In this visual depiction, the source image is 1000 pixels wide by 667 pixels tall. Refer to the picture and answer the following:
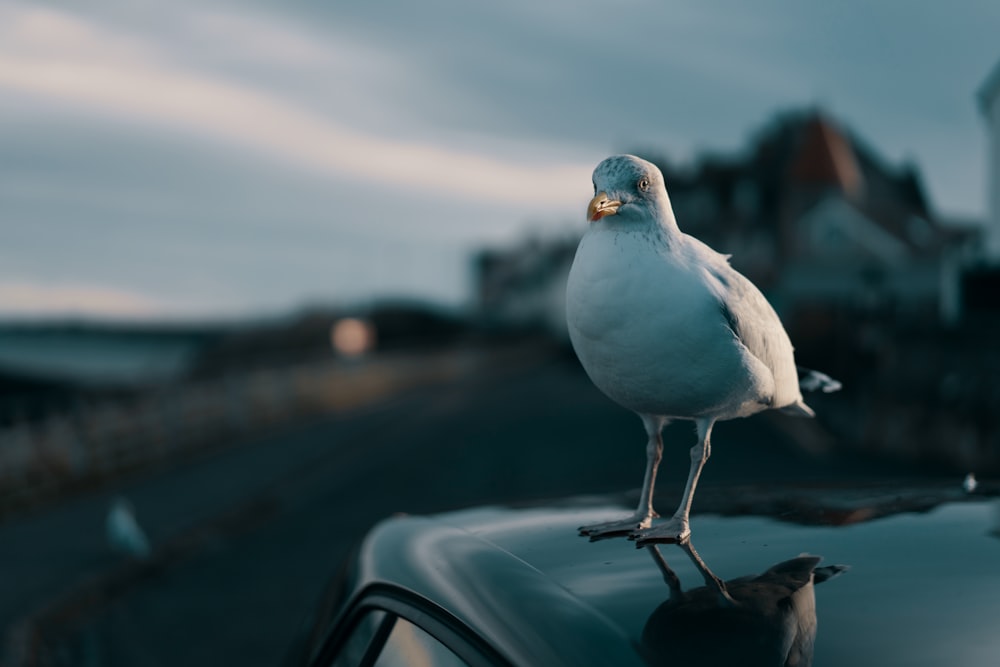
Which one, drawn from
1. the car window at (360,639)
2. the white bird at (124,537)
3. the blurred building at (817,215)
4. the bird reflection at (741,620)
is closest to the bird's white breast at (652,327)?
the bird reflection at (741,620)

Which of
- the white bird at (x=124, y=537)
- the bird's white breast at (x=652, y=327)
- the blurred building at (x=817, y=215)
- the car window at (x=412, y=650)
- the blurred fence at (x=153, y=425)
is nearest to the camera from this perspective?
the car window at (x=412, y=650)

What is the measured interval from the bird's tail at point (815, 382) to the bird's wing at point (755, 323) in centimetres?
8

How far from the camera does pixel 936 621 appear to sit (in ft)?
5.78

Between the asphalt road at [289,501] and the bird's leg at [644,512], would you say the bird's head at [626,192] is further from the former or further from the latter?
the asphalt road at [289,501]

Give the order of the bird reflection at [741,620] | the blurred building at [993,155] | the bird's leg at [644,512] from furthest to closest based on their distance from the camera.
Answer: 1. the blurred building at [993,155]
2. the bird's leg at [644,512]
3. the bird reflection at [741,620]

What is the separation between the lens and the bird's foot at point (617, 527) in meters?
2.41

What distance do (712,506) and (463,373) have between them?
42934 mm

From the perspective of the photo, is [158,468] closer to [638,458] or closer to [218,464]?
[218,464]

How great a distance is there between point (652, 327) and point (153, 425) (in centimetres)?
1644

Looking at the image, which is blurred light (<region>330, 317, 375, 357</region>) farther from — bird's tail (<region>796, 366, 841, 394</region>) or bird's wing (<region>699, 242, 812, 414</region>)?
bird's wing (<region>699, 242, 812, 414</region>)

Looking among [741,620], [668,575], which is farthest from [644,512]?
[741,620]

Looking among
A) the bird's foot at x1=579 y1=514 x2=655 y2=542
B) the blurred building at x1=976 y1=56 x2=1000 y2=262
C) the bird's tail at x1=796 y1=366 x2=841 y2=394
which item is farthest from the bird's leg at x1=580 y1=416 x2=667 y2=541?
the blurred building at x1=976 y1=56 x2=1000 y2=262

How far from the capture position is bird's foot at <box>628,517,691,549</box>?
2283 mm

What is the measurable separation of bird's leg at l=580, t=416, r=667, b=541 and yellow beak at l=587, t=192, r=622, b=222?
0.54 metres
